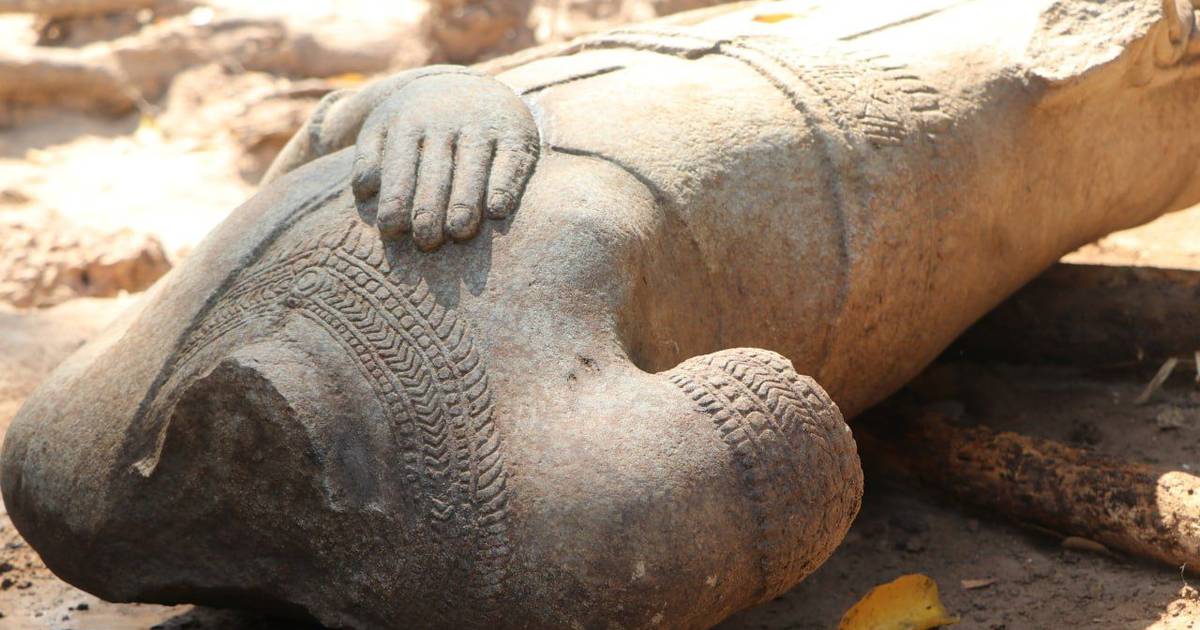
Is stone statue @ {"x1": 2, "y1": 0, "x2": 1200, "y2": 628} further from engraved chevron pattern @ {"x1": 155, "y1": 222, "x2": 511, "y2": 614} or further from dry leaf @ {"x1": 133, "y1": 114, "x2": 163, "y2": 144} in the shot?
dry leaf @ {"x1": 133, "y1": 114, "x2": 163, "y2": 144}

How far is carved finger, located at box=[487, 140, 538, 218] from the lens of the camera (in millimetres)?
2230

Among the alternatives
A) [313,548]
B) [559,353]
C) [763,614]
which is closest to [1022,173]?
[763,614]

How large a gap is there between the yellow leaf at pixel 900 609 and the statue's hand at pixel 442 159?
3.32 feet

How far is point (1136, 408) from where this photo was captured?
3.35 metres

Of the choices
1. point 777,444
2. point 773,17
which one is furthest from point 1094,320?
point 777,444

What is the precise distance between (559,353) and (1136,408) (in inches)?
74.0

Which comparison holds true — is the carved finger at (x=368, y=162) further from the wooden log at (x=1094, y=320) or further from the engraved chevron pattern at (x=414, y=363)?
the wooden log at (x=1094, y=320)

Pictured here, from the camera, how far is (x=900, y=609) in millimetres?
2592

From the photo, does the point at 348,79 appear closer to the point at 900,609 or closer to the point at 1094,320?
the point at 1094,320

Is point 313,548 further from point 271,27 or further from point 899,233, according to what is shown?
point 271,27

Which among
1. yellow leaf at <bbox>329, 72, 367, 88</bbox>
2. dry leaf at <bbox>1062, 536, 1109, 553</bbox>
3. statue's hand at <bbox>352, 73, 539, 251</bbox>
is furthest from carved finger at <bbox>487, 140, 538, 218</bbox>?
yellow leaf at <bbox>329, 72, 367, 88</bbox>

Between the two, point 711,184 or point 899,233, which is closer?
point 711,184

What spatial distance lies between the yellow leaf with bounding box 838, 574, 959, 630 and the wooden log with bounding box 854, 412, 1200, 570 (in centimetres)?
42

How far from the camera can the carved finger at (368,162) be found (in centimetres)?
229
